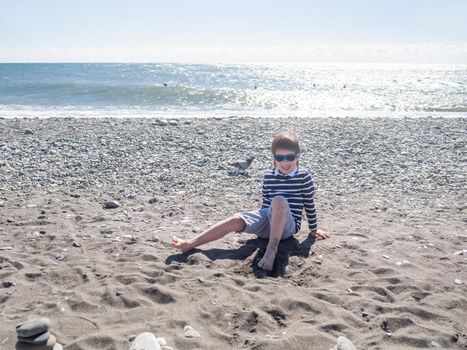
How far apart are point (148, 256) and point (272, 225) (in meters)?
1.42

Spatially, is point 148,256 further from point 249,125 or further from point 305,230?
point 249,125

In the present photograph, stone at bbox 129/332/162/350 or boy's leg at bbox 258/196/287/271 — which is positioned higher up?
boy's leg at bbox 258/196/287/271

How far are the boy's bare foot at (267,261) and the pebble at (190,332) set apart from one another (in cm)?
130

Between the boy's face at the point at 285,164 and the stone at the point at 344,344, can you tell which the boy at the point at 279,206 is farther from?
the stone at the point at 344,344

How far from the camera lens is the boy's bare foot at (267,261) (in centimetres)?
452

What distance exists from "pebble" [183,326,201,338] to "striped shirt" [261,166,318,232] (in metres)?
2.16

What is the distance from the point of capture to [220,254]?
16.3 feet

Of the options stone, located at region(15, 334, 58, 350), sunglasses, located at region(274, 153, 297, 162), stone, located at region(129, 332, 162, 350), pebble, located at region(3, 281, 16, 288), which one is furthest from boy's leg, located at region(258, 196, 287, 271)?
pebble, located at region(3, 281, 16, 288)

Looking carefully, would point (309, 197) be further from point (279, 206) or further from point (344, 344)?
point (344, 344)

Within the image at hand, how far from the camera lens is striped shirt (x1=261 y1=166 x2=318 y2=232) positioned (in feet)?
17.0

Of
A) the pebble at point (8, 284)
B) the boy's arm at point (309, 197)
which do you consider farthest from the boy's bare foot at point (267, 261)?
the pebble at point (8, 284)

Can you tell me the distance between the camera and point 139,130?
13.4 metres

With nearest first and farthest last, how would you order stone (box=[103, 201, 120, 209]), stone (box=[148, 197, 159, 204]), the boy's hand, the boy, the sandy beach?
the sandy beach, the boy, the boy's hand, stone (box=[103, 201, 120, 209]), stone (box=[148, 197, 159, 204])

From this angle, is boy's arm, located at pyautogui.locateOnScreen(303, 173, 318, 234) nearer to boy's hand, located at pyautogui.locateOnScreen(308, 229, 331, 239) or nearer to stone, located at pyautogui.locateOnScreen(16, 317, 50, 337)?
boy's hand, located at pyautogui.locateOnScreen(308, 229, 331, 239)
